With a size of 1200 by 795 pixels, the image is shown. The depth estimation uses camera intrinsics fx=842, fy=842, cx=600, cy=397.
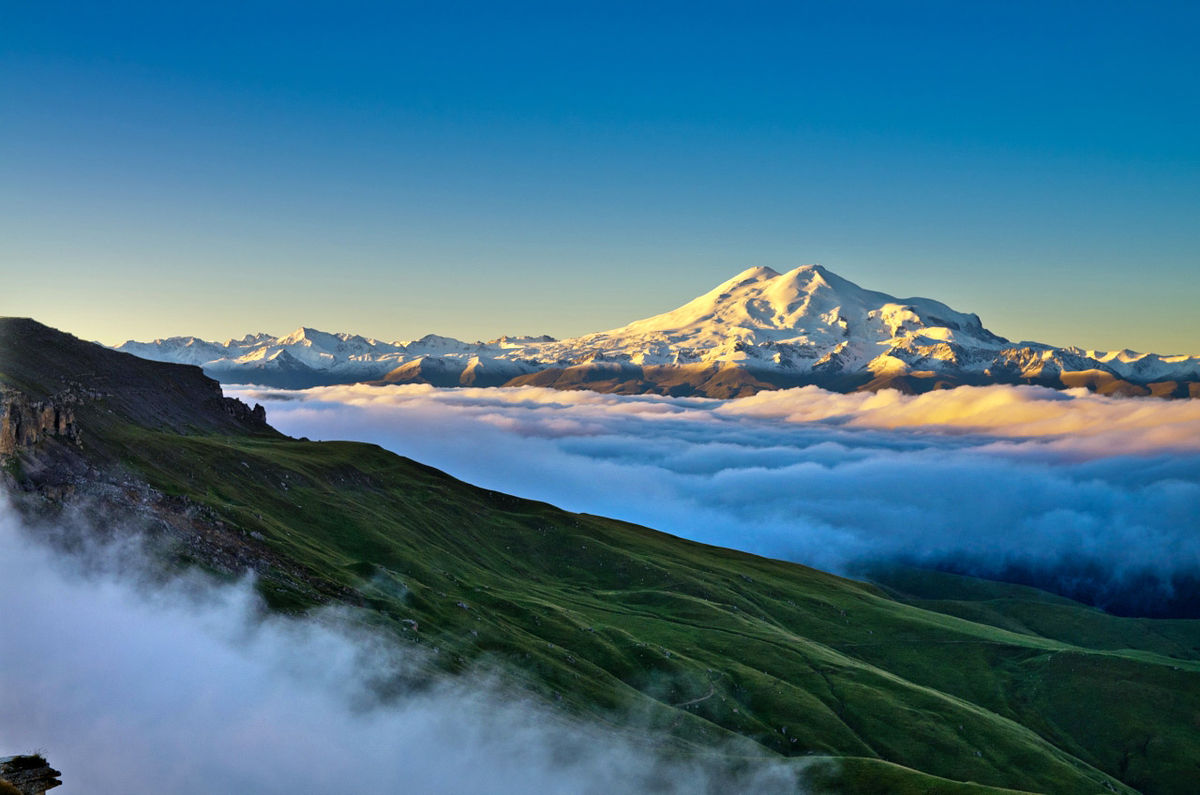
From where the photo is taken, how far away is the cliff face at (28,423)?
477 feet

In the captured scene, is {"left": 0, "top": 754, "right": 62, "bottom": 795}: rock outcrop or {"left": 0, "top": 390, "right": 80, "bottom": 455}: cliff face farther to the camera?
{"left": 0, "top": 390, "right": 80, "bottom": 455}: cliff face

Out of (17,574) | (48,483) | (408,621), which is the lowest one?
(408,621)

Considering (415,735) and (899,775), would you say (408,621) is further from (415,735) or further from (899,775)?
(899,775)

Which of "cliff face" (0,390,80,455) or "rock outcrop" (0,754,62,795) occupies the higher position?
"cliff face" (0,390,80,455)

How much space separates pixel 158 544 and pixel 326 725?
44054 millimetres

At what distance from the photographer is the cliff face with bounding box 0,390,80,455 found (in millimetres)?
145500

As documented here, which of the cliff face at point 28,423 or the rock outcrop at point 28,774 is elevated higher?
the cliff face at point 28,423

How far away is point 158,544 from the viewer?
146m

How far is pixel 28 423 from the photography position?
15325 centimetres

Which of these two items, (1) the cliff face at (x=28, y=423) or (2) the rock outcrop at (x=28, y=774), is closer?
(2) the rock outcrop at (x=28, y=774)

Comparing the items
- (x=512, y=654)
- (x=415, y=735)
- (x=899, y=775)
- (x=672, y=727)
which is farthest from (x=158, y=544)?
(x=899, y=775)

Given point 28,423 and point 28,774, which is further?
point 28,423

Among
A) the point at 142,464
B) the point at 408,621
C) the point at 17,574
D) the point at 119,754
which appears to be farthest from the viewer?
the point at 142,464

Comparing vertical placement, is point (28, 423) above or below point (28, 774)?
above
